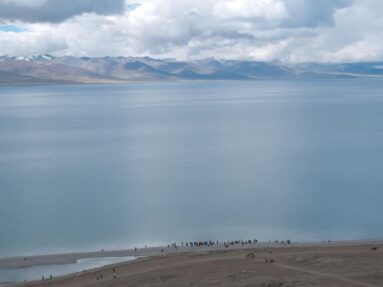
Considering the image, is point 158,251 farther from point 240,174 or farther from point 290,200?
point 240,174

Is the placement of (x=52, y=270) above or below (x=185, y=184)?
Answer: below

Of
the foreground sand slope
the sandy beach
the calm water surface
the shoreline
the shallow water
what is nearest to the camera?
the foreground sand slope

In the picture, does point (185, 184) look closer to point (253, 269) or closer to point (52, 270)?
point (52, 270)

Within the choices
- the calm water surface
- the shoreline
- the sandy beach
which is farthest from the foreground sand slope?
the calm water surface

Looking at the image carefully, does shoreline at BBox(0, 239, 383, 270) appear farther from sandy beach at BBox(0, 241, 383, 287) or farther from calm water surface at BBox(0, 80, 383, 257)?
calm water surface at BBox(0, 80, 383, 257)

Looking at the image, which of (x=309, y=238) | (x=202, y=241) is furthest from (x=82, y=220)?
(x=309, y=238)

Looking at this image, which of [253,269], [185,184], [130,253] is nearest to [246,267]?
[253,269]
